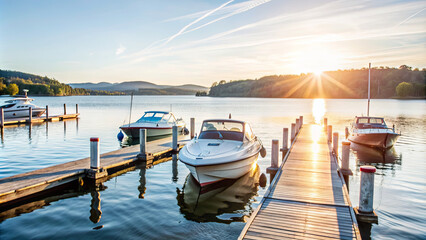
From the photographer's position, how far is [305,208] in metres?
7.53

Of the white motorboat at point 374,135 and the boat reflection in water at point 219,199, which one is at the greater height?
the white motorboat at point 374,135

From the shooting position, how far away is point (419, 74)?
171m

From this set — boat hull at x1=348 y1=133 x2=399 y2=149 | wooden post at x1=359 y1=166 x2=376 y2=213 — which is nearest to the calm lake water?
wooden post at x1=359 y1=166 x2=376 y2=213

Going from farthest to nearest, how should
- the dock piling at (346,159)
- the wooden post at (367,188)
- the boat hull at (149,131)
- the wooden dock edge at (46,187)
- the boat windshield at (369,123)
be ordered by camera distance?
the boat hull at (149,131), the boat windshield at (369,123), the dock piling at (346,159), the wooden dock edge at (46,187), the wooden post at (367,188)

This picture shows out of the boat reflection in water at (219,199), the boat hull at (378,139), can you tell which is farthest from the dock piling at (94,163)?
the boat hull at (378,139)

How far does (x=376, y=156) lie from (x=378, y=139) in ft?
6.78

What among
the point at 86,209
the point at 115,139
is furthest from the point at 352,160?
the point at 115,139

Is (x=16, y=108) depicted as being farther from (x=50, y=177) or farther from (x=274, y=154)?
(x=274, y=154)

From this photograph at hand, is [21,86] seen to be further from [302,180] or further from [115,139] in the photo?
[302,180]

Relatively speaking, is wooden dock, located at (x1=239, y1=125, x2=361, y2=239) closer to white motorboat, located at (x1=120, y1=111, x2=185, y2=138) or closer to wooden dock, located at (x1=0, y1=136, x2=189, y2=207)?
wooden dock, located at (x1=0, y1=136, x2=189, y2=207)

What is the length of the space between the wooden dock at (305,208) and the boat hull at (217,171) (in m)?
1.57

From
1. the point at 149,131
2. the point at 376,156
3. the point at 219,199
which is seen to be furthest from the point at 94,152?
the point at 376,156

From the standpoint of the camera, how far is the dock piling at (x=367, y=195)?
24.2ft

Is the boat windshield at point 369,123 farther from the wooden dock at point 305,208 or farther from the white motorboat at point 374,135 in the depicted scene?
the wooden dock at point 305,208
